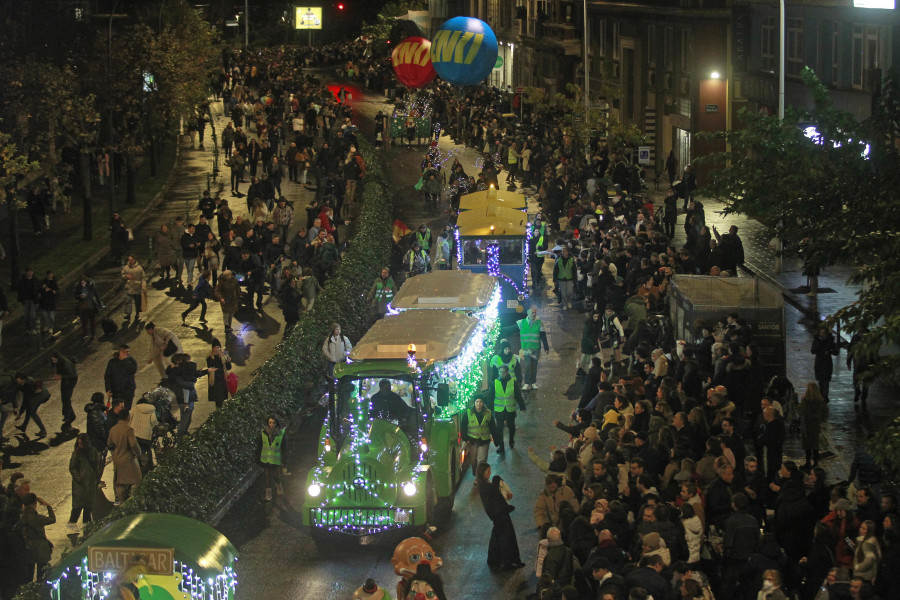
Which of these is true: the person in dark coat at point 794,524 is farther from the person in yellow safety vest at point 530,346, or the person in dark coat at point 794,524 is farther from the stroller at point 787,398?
the person in yellow safety vest at point 530,346

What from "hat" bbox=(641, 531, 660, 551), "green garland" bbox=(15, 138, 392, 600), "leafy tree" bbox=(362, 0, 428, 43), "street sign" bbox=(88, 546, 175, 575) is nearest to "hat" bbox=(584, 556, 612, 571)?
"hat" bbox=(641, 531, 660, 551)

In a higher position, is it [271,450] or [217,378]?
[217,378]

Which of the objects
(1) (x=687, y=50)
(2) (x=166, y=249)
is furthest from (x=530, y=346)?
(1) (x=687, y=50)

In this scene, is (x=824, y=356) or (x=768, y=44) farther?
(x=768, y=44)

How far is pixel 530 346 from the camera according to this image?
1005 inches

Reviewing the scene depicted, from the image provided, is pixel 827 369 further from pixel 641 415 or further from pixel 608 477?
pixel 608 477

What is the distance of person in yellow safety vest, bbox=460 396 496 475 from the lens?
20.4 m

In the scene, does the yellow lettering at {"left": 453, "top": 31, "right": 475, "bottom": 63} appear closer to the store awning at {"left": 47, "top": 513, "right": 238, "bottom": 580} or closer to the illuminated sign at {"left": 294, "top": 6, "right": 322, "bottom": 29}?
the store awning at {"left": 47, "top": 513, "right": 238, "bottom": 580}

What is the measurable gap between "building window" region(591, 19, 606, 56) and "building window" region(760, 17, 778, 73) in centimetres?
1699

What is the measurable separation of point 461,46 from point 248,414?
2330 centimetres

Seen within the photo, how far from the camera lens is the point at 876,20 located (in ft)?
119

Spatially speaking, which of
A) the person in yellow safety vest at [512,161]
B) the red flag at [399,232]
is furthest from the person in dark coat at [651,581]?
the person in yellow safety vest at [512,161]

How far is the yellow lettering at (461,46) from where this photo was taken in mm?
42188

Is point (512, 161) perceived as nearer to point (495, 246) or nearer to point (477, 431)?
point (495, 246)
